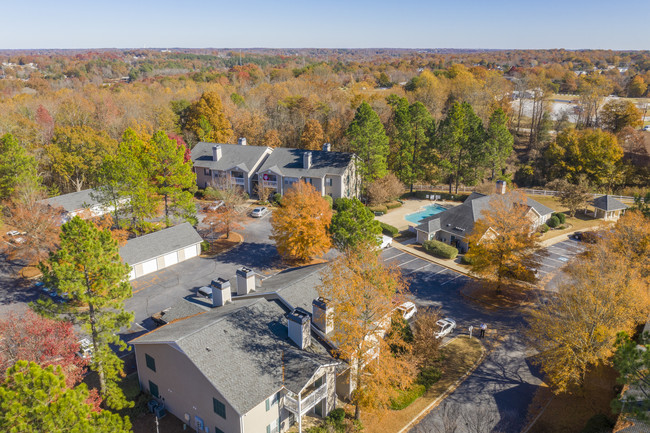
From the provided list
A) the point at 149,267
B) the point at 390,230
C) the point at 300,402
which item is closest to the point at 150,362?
the point at 300,402

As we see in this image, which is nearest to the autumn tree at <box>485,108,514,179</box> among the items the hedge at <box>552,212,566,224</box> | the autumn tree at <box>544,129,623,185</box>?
the autumn tree at <box>544,129,623,185</box>

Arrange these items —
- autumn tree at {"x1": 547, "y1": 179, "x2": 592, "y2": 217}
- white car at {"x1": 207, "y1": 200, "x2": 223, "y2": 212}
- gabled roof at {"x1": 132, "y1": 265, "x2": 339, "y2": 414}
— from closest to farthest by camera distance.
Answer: gabled roof at {"x1": 132, "y1": 265, "x2": 339, "y2": 414} → white car at {"x1": 207, "y1": 200, "x2": 223, "y2": 212} → autumn tree at {"x1": 547, "y1": 179, "x2": 592, "y2": 217}

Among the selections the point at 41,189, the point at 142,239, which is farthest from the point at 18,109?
the point at 142,239

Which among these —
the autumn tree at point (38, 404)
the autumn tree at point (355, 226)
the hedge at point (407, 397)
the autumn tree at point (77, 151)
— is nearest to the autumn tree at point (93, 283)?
the autumn tree at point (38, 404)

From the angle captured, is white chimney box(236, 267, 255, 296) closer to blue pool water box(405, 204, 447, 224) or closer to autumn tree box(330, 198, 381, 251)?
autumn tree box(330, 198, 381, 251)

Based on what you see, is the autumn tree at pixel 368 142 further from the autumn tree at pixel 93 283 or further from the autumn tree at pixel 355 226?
the autumn tree at pixel 93 283

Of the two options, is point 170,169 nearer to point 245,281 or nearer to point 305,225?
point 305,225

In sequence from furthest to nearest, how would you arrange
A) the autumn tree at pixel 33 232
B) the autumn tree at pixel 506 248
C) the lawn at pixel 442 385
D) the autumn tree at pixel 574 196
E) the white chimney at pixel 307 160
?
1. the white chimney at pixel 307 160
2. the autumn tree at pixel 574 196
3. the autumn tree at pixel 33 232
4. the autumn tree at pixel 506 248
5. the lawn at pixel 442 385
